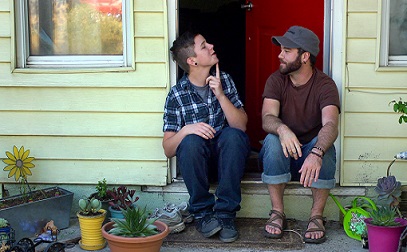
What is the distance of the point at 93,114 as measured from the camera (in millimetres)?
3869

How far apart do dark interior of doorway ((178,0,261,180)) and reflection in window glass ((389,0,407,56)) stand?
156 cm

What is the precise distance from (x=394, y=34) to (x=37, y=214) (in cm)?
234

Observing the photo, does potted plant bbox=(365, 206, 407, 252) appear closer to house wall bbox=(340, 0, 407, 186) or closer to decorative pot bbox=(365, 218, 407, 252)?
decorative pot bbox=(365, 218, 407, 252)

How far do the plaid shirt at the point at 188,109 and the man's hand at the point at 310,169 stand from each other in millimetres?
644

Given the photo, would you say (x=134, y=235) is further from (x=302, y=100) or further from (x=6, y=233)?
(x=302, y=100)

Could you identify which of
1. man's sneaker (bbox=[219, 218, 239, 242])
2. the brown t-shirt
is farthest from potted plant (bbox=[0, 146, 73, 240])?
the brown t-shirt

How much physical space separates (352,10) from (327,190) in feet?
3.47

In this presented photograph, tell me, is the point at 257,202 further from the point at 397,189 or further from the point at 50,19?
the point at 50,19

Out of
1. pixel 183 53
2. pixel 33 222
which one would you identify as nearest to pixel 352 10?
Result: pixel 183 53

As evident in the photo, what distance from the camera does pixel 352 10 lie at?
3697mm

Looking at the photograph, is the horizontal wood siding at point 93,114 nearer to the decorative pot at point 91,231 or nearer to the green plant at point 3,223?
the decorative pot at point 91,231

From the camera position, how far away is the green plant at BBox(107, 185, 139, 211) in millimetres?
3594

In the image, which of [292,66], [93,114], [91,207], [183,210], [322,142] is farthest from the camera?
[93,114]

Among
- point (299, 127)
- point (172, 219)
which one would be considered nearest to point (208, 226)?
point (172, 219)
